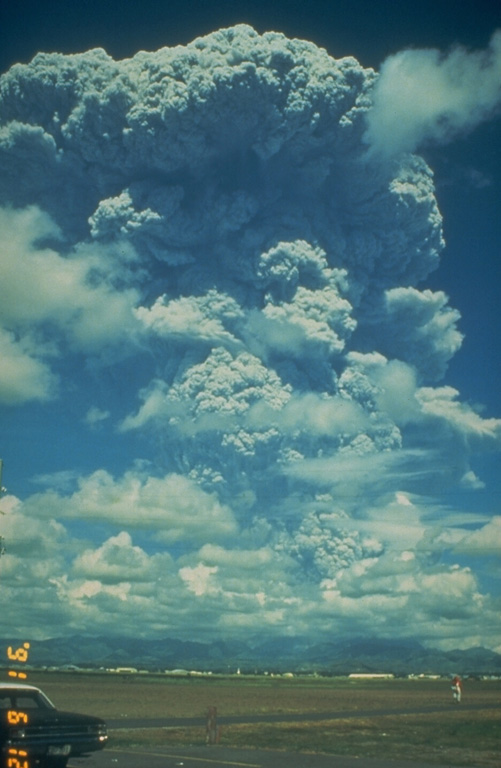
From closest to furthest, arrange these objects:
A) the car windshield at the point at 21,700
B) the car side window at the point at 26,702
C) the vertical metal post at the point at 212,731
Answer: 1. the car windshield at the point at 21,700
2. the car side window at the point at 26,702
3. the vertical metal post at the point at 212,731

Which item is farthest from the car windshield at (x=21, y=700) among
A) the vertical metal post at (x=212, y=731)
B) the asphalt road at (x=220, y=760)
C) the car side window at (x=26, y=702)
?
the vertical metal post at (x=212, y=731)

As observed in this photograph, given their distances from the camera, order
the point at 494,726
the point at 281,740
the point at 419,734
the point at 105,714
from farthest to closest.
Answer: the point at 105,714
the point at 494,726
the point at 419,734
the point at 281,740

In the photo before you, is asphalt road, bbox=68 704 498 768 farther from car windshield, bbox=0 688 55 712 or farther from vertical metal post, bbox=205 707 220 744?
car windshield, bbox=0 688 55 712

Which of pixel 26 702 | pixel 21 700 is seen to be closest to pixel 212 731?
pixel 26 702

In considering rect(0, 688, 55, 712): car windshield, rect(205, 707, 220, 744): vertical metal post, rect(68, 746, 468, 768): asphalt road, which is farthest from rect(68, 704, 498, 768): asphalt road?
rect(0, 688, 55, 712): car windshield

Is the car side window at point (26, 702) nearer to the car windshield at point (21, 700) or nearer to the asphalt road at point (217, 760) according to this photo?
the car windshield at point (21, 700)

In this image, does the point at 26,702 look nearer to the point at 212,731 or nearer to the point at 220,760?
the point at 220,760

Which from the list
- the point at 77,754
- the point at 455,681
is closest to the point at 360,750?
the point at 77,754

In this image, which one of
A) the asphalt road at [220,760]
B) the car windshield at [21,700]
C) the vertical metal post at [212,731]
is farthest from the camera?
the vertical metal post at [212,731]

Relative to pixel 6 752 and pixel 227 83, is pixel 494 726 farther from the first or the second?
pixel 227 83
